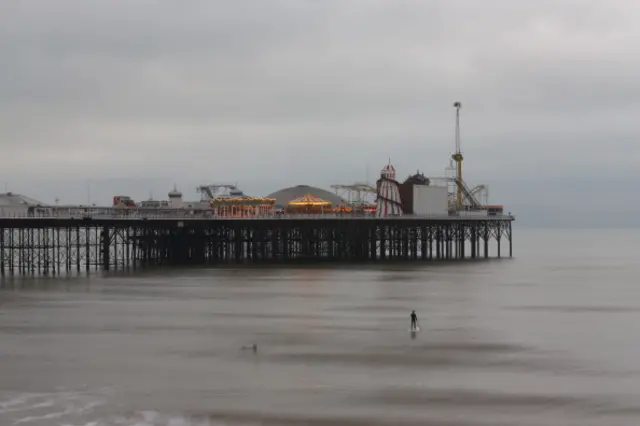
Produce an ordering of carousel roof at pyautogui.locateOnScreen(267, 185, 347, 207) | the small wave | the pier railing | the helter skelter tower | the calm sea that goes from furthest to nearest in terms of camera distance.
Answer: carousel roof at pyautogui.locateOnScreen(267, 185, 347, 207) < the helter skelter tower < the pier railing < the calm sea < the small wave

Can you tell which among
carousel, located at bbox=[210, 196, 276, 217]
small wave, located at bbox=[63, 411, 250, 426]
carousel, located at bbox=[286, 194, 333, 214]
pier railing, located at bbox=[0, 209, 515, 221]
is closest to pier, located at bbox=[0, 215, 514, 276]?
pier railing, located at bbox=[0, 209, 515, 221]

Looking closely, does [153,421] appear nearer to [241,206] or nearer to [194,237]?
[194,237]

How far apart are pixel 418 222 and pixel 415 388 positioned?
2360 inches

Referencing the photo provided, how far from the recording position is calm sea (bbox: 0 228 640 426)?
78.8 ft

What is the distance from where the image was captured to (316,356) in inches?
1225

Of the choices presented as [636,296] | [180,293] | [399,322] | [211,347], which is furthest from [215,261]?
Result: [211,347]

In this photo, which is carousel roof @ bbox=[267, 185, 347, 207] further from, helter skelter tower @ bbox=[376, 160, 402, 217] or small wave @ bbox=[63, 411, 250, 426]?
small wave @ bbox=[63, 411, 250, 426]

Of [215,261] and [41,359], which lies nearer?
[41,359]

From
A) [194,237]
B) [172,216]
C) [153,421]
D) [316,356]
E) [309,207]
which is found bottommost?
[153,421]

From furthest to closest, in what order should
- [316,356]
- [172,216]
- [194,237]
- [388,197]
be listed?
[388,197] < [172,216] < [194,237] < [316,356]

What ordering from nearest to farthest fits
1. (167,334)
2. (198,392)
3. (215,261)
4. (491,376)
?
(198,392) < (491,376) < (167,334) < (215,261)

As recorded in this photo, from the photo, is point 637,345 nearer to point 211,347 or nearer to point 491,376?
point 491,376

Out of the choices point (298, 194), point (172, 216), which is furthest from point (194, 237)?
point (298, 194)

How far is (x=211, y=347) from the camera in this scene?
3291 centimetres
